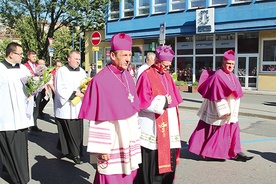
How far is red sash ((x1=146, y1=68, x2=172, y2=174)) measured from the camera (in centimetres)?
440

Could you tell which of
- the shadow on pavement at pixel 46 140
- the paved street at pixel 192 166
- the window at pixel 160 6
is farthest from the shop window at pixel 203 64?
the shadow on pavement at pixel 46 140

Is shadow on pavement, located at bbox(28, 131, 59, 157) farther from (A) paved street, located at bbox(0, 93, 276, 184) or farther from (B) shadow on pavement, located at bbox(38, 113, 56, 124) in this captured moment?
(B) shadow on pavement, located at bbox(38, 113, 56, 124)

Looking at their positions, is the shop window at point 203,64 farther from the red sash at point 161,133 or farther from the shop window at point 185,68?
the red sash at point 161,133

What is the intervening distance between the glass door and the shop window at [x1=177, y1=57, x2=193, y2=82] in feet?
12.3

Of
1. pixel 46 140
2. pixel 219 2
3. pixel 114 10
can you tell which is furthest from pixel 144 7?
pixel 46 140

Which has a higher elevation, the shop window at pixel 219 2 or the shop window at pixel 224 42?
the shop window at pixel 219 2

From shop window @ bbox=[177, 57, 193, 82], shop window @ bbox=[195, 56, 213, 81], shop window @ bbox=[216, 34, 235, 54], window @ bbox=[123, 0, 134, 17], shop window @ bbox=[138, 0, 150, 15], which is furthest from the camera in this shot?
window @ bbox=[123, 0, 134, 17]

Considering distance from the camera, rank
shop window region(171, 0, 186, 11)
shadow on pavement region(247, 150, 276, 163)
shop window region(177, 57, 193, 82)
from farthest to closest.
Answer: shop window region(177, 57, 193, 82), shop window region(171, 0, 186, 11), shadow on pavement region(247, 150, 276, 163)

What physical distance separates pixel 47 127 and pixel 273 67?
15.0 metres

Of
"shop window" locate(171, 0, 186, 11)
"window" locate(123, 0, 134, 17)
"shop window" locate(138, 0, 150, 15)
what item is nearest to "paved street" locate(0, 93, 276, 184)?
"shop window" locate(171, 0, 186, 11)

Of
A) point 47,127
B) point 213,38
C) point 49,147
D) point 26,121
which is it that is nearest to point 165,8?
point 213,38

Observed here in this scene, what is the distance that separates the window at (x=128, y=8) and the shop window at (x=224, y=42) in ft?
27.5

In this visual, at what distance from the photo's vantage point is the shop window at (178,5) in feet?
79.9

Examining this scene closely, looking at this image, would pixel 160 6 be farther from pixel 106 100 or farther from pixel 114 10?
pixel 106 100
